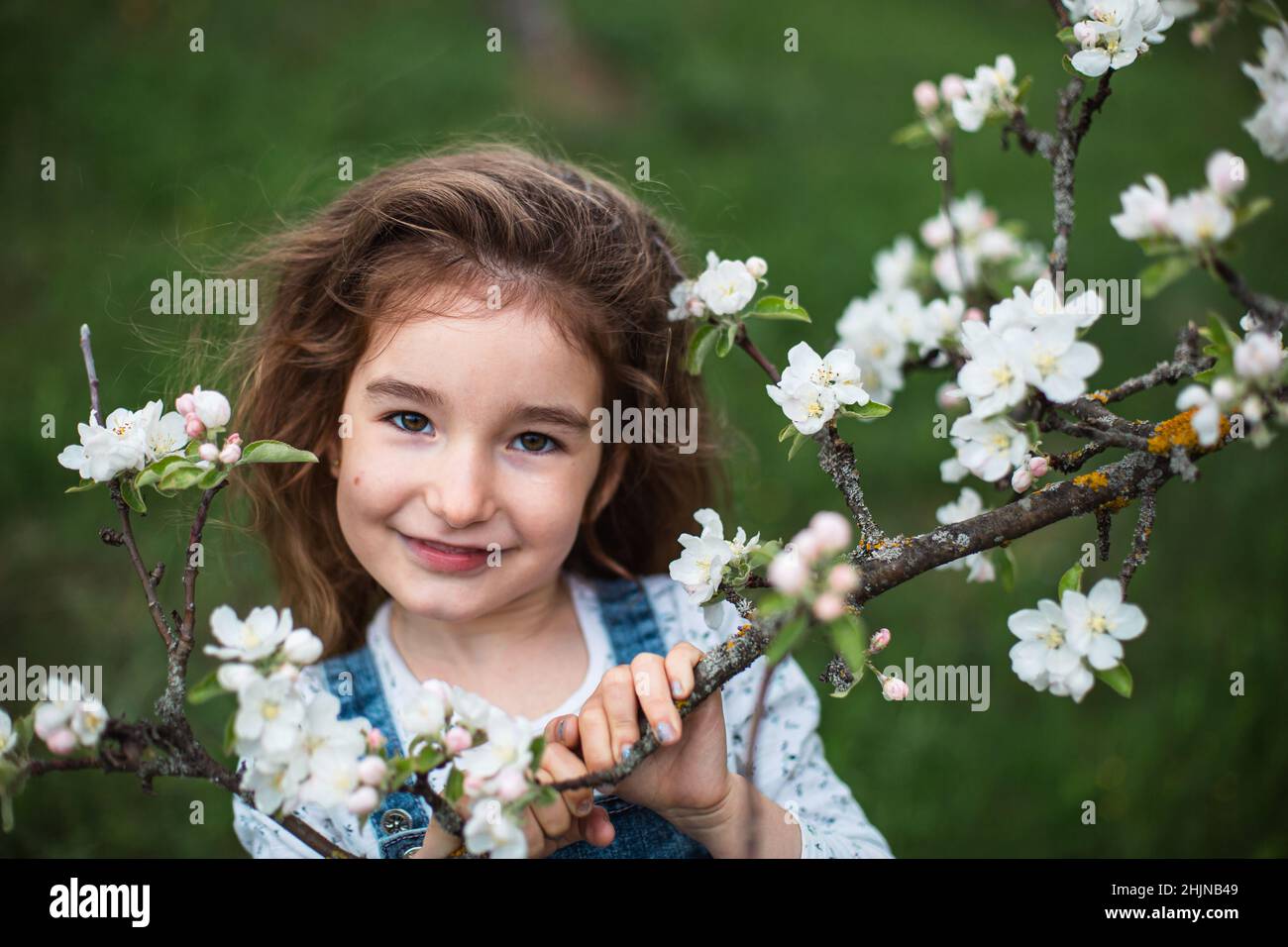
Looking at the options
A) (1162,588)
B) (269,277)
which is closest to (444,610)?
(269,277)

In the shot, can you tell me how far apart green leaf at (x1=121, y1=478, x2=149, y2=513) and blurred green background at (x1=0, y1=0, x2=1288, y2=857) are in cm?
59

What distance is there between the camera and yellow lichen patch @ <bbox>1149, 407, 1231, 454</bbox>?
1239 millimetres

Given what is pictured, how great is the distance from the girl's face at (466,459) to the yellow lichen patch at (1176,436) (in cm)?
86

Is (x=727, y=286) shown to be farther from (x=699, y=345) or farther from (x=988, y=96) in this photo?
(x=988, y=96)

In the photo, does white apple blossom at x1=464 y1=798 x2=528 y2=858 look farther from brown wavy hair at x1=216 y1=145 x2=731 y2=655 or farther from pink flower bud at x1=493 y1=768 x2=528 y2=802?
brown wavy hair at x1=216 y1=145 x2=731 y2=655

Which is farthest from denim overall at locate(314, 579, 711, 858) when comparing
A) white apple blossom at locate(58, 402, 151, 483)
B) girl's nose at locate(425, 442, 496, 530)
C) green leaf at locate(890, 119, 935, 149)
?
green leaf at locate(890, 119, 935, 149)

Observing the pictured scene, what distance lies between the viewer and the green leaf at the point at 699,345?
4.96ft

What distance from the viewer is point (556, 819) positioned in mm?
1337

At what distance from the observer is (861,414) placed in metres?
1.41

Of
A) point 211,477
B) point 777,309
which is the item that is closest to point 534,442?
point 777,309

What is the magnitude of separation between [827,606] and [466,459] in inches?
29.7

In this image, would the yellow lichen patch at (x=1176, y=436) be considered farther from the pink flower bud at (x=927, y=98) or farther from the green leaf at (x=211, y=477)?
the green leaf at (x=211, y=477)

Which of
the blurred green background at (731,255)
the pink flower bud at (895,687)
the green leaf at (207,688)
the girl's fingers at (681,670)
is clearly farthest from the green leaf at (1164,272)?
the blurred green background at (731,255)
